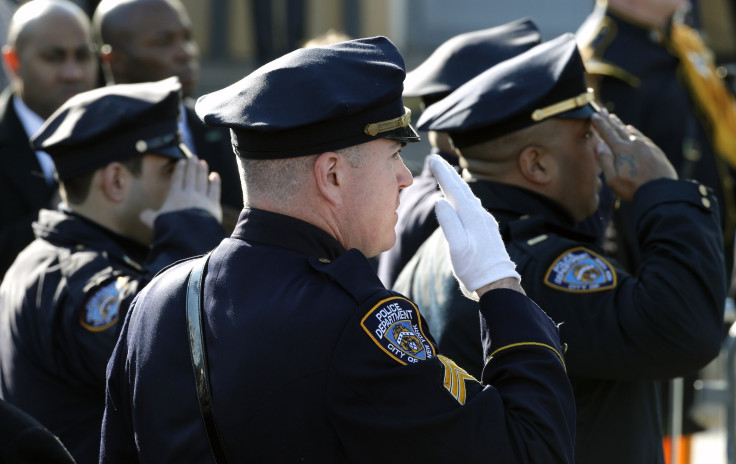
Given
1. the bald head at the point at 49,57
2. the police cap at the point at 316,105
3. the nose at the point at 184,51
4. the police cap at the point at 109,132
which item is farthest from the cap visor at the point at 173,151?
the nose at the point at 184,51

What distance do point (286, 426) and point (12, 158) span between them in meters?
3.09

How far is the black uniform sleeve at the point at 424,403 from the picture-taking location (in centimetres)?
181

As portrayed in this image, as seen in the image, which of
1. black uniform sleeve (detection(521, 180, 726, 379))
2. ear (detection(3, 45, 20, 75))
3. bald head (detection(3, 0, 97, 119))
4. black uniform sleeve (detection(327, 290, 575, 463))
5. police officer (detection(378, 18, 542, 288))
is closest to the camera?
black uniform sleeve (detection(327, 290, 575, 463))

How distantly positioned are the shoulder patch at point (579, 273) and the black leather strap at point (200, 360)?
3.07ft

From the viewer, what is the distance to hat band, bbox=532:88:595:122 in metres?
2.77

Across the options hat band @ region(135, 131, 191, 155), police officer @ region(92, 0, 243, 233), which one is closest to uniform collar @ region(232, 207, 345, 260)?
hat band @ region(135, 131, 191, 155)

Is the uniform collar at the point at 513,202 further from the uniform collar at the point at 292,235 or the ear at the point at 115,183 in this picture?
the ear at the point at 115,183

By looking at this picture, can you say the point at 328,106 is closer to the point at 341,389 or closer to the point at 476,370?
the point at 341,389

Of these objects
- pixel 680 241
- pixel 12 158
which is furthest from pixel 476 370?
pixel 12 158

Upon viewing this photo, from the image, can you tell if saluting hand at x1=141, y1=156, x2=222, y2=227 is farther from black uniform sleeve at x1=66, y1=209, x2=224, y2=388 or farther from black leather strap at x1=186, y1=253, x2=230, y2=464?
black leather strap at x1=186, y1=253, x2=230, y2=464

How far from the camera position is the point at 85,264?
9.73 ft

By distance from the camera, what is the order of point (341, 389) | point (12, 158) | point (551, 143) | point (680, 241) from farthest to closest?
point (12, 158) → point (551, 143) → point (680, 241) → point (341, 389)

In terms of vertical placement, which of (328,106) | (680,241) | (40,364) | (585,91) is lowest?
(40,364)

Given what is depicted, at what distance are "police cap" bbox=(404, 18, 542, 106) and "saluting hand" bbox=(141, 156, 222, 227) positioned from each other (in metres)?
0.72
